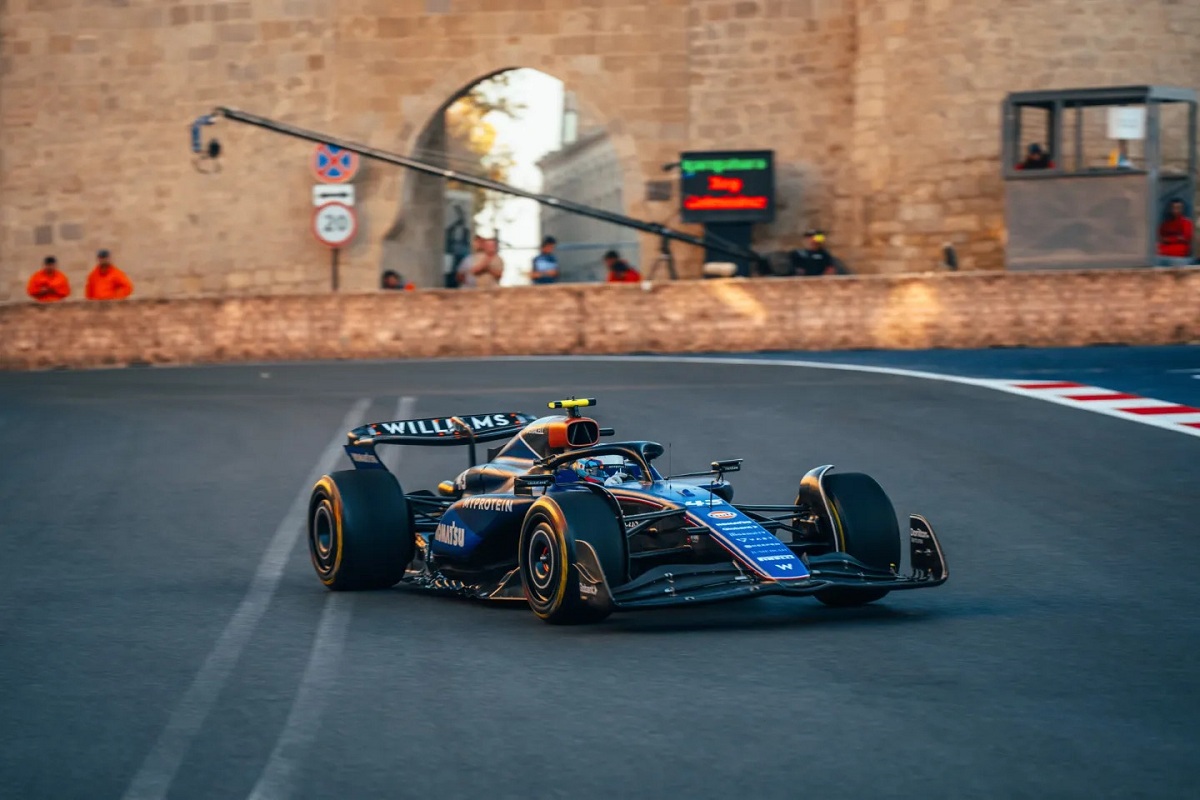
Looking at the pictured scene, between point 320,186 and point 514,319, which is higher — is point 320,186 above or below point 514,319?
above

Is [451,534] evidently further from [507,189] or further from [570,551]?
[507,189]

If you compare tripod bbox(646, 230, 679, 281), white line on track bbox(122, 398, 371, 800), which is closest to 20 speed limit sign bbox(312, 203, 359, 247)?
tripod bbox(646, 230, 679, 281)

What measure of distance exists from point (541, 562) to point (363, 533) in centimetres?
138

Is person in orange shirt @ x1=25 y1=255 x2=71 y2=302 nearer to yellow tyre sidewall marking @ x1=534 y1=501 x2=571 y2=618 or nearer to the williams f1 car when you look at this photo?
the williams f1 car

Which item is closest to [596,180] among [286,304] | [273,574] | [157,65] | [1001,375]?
[157,65]

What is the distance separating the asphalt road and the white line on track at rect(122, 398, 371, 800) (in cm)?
2

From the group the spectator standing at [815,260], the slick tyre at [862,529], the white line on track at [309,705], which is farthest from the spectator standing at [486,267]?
the slick tyre at [862,529]

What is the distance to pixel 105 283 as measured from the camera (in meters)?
26.9

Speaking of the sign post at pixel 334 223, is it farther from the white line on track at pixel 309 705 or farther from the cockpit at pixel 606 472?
the cockpit at pixel 606 472

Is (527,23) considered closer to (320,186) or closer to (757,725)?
(320,186)

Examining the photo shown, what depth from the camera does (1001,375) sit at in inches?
698

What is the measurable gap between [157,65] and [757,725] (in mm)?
30384

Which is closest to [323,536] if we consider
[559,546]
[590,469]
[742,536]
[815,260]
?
[590,469]

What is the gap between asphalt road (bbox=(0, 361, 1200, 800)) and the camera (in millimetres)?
5191
